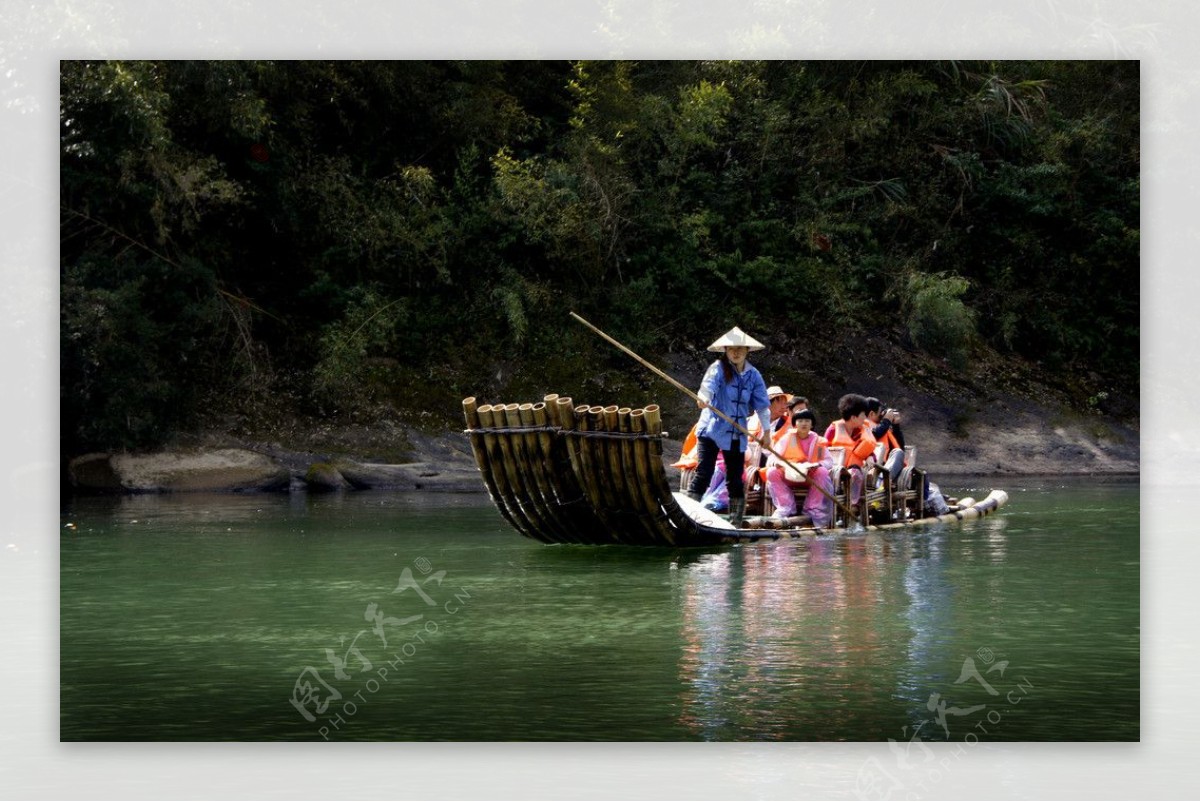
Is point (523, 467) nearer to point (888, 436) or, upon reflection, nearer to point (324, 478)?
point (888, 436)

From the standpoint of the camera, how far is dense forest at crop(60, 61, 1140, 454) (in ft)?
69.3

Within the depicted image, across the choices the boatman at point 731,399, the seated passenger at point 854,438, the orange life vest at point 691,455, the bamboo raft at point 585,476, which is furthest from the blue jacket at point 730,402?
the seated passenger at point 854,438

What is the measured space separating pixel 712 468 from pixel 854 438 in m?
1.46

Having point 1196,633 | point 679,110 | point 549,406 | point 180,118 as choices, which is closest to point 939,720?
point 1196,633

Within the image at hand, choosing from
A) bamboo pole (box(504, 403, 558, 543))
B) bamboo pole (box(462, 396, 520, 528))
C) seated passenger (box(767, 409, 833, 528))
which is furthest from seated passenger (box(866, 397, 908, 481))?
bamboo pole (box(462, 396, 520, 528))

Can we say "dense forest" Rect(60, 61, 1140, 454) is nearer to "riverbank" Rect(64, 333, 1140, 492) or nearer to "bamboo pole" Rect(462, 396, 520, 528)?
"riverbank" Rect(64, 333, 1140, 492)

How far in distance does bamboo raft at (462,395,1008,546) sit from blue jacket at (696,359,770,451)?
48 cm

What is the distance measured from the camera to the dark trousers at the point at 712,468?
1271 centimetres

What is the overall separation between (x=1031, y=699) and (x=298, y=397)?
14.8 meters

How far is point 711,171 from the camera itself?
24391mm

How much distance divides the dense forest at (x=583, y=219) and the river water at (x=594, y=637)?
685 centimetres

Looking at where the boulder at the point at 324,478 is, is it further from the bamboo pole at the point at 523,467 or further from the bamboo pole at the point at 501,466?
the bamboo pole at the point at 523,467

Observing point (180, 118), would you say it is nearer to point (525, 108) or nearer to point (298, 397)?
point (298, 397)

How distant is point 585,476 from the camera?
1188cm
